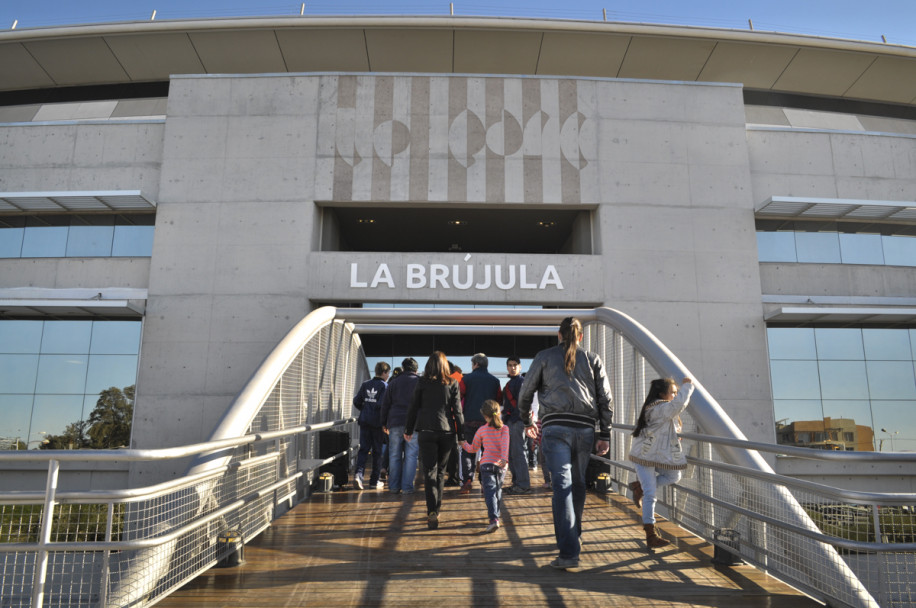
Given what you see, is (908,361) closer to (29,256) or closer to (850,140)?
(850,140)

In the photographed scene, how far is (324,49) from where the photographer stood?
20391 millimetres

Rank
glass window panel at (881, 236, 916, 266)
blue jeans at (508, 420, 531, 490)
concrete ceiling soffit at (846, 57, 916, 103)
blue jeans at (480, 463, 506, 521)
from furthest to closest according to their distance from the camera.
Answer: concrete ceiling soffit at (846, 57, 916, 103) → glass window panel at (881, 236, 916, 266) → blue jeans at (508, 420, 531, 490) → blue jeans at (480, 463, 506, 521)

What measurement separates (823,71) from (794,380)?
10.9 metres

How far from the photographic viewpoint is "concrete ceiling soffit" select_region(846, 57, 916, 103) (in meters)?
20.9

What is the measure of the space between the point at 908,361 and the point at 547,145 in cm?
1127

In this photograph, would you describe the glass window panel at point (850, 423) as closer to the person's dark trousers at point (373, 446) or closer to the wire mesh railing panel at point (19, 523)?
the person's dark trousers at point (373, 446)

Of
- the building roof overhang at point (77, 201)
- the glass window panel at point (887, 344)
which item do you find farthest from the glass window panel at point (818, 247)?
the building roof overhang at point (77, 201)

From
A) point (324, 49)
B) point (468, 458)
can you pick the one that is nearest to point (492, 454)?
point (468, 458)

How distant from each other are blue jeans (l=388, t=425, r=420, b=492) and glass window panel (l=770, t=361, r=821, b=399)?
474 inches

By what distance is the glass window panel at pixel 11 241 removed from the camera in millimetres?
17297

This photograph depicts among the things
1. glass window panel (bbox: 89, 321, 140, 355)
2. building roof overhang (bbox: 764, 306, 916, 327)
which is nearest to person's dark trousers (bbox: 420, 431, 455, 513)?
building roof overhang (bbox: 764, 306, 916, 327)

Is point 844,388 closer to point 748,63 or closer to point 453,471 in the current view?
point 748,63

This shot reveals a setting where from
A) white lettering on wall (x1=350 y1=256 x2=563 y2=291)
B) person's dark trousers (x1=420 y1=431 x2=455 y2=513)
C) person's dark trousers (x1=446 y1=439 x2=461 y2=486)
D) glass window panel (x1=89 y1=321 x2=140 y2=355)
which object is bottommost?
person's dark trousers (x1=446 y1=439 x2=461 y2=486)

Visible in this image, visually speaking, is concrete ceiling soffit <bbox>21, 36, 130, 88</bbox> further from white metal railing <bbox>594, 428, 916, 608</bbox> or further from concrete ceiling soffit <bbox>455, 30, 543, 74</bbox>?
white metal railing <bbox>594, 428, 916, 608</bbox>
